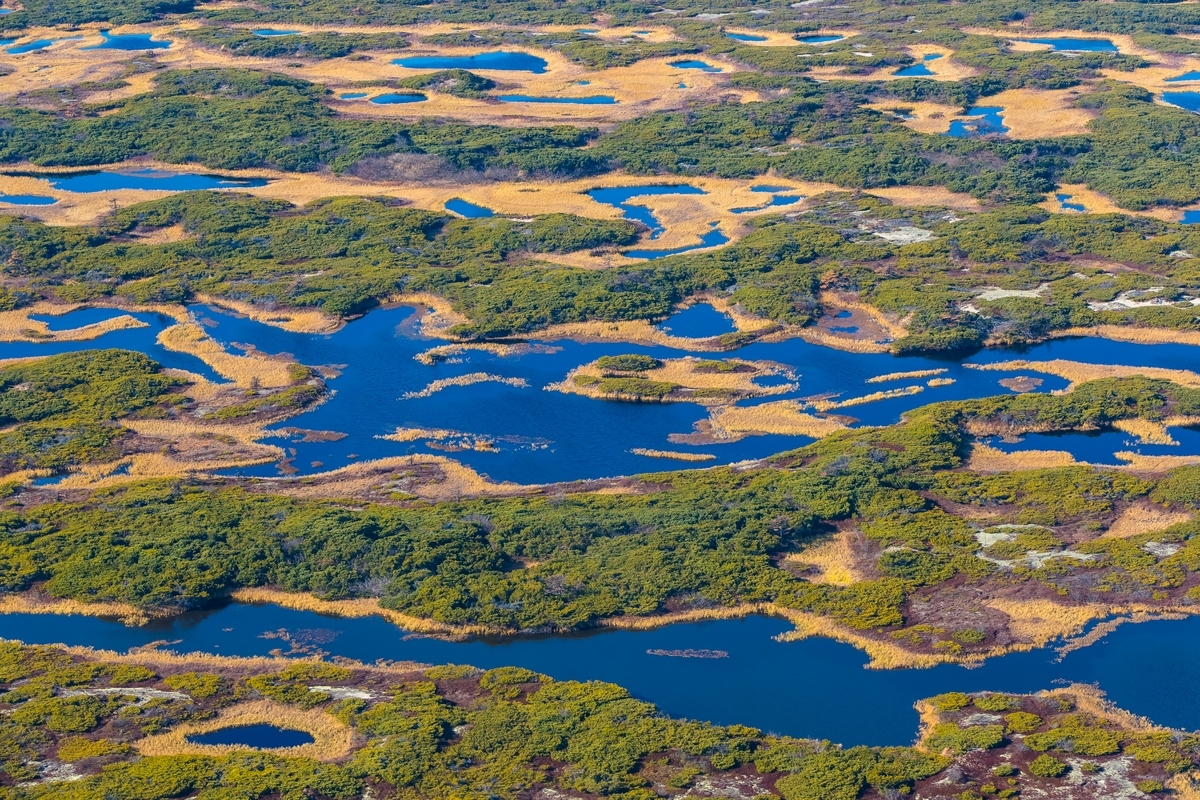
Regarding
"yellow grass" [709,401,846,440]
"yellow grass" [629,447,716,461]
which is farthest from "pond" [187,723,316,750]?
"yellow grass" [709,401,846,440]

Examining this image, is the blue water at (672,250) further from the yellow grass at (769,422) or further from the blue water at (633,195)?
the yellow grass at (769,422)

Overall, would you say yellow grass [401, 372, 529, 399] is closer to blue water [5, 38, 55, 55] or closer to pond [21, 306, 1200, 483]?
pond [21, 306, 1200, 483]

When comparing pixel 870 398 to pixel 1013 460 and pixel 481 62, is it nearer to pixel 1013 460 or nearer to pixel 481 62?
pixel 1013 460

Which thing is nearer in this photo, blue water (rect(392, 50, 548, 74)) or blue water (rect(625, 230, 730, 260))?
blue water (rect(625, 230, 730, 260))

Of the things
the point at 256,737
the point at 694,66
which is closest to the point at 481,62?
the point at 694,66

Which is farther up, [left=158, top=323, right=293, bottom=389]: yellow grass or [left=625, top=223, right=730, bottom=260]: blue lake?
[left=625, top=223, right=730, bottom=260]: blue lake

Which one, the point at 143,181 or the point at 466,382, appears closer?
the point at 466,382

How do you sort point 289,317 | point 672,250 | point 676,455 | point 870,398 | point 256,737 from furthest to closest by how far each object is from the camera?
point 672,250 < point 289,317 < point 870,398 < point 676,455 < point 256,737
